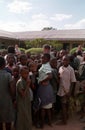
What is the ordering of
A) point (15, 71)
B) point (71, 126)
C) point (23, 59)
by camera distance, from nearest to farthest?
point (15, 71) → point (23, 59) → point (71, 126)

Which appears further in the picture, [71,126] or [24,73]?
[71,126]

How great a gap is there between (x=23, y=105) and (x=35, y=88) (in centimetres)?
121

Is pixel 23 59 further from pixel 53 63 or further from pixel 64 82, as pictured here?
pixel 64 82

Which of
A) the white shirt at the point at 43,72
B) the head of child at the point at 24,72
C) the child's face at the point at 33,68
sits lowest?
the white shirt at the point at 43,72

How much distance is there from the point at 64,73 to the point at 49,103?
0.87 metres

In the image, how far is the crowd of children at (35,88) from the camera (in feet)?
16.7

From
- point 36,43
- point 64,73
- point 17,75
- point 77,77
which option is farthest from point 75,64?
point 36,43

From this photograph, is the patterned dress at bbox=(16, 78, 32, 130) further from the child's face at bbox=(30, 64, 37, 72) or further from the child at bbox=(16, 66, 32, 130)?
the child's face at bbox=(30, 64, 37, 72)

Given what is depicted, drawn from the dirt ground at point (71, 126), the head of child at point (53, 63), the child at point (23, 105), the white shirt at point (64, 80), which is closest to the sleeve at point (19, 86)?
the child at point (23, 105)

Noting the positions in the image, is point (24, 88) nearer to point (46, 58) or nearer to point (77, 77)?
point (46, 58)

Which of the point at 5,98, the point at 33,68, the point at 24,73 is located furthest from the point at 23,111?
the point at 33,68

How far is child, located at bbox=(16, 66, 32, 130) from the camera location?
5.21m

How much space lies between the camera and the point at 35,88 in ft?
21.0

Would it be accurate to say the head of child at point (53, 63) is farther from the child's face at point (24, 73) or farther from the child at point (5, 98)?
the child at point (5, 98)
